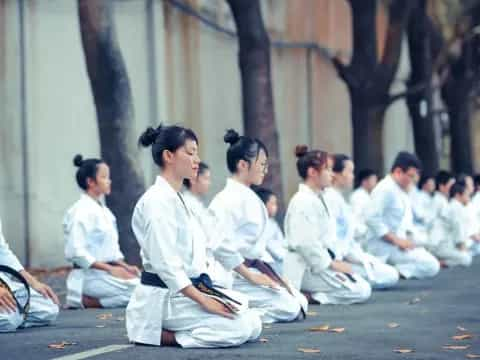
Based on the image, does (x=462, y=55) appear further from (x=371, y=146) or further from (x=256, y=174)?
(x=256, y=174)

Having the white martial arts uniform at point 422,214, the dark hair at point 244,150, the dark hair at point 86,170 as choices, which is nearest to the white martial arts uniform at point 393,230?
the white martial arts uniform at point 422,214

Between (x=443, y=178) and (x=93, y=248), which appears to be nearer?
(x=93, y=248)

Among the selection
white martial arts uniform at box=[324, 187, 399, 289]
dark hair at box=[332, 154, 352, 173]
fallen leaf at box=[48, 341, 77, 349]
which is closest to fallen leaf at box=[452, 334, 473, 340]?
fallen leaf at box=[48, 341, 77, 349]

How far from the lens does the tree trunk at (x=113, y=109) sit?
599 inches

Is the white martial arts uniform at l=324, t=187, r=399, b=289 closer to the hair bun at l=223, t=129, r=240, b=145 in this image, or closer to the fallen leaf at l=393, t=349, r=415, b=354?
the hair bun at l=223, t=129, r=240, b=145

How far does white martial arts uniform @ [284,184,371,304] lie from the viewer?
12.6 meters

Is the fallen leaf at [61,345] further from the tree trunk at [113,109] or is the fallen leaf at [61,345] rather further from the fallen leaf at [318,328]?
the tree trunk at [113,109]

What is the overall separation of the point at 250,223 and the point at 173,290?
80.3 inches

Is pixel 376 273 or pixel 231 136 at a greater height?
pixel 231 136

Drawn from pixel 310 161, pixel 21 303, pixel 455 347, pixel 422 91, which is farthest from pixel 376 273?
pixel 422 91

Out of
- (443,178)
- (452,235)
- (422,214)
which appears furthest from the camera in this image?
(443,178)

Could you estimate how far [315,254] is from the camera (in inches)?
498

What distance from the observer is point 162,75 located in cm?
2053

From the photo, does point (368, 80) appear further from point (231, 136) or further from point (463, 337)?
point (463, 337)
